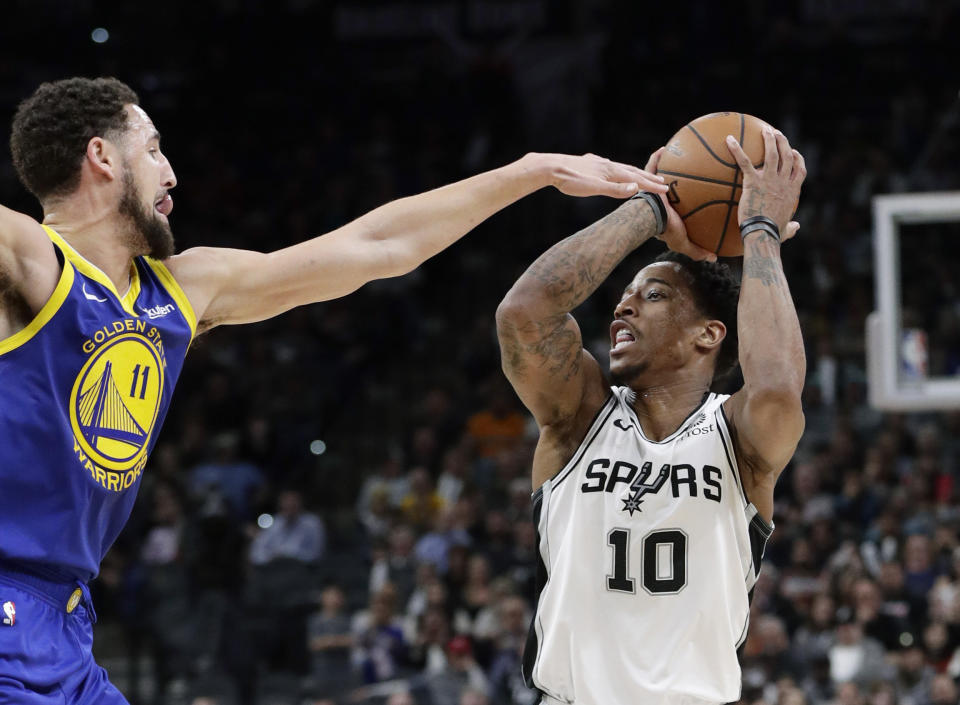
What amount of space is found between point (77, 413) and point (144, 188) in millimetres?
631

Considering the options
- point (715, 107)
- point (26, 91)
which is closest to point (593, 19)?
point (715, 107)

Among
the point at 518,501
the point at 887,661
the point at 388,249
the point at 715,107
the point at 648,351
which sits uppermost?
the point at 715,107

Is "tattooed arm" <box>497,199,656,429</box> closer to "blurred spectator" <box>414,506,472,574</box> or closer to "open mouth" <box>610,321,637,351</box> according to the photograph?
"open mouth" <box>610,321,637,351</box>

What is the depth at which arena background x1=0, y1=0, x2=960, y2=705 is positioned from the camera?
10445mm

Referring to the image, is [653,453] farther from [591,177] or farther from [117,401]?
[117,401]

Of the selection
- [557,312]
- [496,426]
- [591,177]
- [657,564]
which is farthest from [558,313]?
[496,426]

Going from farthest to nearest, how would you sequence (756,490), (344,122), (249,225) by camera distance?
(344,122) → (249,225) → (756,490)

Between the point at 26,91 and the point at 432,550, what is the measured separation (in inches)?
419

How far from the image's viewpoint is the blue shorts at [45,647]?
9.33ft

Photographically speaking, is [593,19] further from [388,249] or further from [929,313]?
[388,249]

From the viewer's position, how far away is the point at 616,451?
392 cm

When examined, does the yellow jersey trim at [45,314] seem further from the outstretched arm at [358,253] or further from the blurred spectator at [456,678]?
the blurred spectator at [456,678]

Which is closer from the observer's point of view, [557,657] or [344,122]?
[557,657]

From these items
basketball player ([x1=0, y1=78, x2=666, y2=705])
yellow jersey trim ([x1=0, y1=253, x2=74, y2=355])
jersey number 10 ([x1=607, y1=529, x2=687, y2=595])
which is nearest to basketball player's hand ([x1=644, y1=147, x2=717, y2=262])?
basketball player ([x1=0, y1=78, x2=666, y2=705])
